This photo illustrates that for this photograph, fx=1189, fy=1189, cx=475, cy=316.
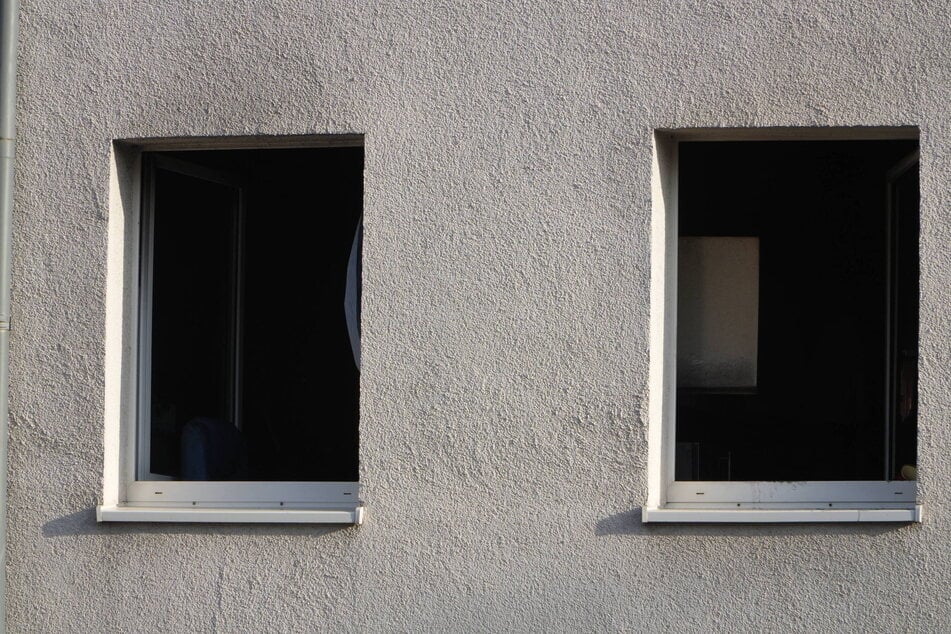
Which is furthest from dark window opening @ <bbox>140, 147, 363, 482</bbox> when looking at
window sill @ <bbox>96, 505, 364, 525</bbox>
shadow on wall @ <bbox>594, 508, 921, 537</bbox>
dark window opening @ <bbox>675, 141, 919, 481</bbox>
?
dark window opening @ <bbox>675, 141, 919, 481</bbox>

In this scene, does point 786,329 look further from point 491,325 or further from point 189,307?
point 189,307

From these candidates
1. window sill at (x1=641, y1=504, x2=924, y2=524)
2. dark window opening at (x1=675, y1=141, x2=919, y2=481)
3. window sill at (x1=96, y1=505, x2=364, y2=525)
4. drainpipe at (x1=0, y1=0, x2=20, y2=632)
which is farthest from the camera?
dark window opening at (x1=675, y1=141, x2=919, y2=481)

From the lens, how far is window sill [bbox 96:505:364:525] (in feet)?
15.8

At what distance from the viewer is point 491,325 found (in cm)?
477

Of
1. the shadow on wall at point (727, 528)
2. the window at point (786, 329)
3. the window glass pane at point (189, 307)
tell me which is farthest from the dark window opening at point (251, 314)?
the window at point (786, 329)

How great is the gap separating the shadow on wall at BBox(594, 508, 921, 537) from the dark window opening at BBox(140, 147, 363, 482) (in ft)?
4.43

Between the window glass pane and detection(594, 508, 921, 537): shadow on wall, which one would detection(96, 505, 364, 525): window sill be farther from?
detection(594, 508, 921, 537): shadow on wall

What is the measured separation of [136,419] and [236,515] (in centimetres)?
70

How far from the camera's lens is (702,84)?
4715 mm

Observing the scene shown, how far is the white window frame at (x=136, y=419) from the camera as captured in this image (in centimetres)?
498

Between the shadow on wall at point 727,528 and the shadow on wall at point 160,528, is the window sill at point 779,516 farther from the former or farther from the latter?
the shadow on wall at point 160,528

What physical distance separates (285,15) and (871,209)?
10.9 ft

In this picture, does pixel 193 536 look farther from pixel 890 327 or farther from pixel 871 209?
pixel 871 209

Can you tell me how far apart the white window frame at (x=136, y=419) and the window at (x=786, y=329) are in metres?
1.44
